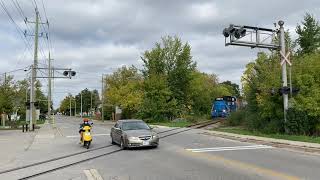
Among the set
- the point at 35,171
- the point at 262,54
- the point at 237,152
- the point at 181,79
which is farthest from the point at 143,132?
the point at 181,79

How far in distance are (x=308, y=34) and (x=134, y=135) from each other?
34.0 m

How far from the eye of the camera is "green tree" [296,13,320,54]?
48625mm

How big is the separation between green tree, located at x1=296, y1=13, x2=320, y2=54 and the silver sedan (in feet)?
99.6

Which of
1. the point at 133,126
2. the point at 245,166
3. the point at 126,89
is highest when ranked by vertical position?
the point at 126,89

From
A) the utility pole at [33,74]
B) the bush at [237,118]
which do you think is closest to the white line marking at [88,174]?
the bush at [237,118]

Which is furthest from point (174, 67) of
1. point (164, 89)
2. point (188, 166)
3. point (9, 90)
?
point (188, 166)

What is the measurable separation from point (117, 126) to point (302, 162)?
11.3 m

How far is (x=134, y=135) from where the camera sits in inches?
828

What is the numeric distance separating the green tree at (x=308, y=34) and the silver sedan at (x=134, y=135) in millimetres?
30348

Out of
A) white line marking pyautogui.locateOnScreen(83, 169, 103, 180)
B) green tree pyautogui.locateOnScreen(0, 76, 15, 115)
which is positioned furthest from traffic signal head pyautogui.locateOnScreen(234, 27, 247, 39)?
green tree pyautogui.locateOnScreen(0, 76, 15, 115)

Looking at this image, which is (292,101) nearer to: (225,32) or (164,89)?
(225,32)

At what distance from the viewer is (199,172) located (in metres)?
12.8

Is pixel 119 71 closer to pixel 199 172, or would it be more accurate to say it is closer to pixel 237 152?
pixel 237 152

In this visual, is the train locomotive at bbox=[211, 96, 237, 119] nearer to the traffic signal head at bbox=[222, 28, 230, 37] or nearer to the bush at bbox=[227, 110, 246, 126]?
the bush at bbox=[227, 110, 246, 126]
